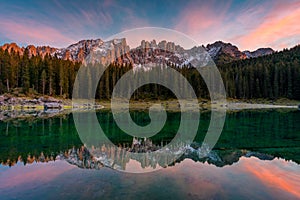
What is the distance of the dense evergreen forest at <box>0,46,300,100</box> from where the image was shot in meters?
69.2

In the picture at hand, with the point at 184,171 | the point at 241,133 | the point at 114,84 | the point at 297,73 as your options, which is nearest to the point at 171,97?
the point at 114,84

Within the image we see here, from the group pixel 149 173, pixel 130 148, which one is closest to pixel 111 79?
pixel 130 148

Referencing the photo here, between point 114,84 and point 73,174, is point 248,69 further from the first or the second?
point 73,174

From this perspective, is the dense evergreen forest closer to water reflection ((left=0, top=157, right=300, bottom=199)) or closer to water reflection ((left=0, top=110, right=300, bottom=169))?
water reflection ((left=0, top=110, right=300, bottom=169))

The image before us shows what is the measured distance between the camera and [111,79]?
97.5 meters

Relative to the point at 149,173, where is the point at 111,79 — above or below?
above

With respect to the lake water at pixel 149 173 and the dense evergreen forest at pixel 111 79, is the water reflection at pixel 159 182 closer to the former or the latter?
the lake water at pixel 149 173

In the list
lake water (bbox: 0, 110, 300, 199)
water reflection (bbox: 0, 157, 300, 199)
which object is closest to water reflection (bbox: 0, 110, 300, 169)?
lake water (bbox: 0, 110, 300, 199)

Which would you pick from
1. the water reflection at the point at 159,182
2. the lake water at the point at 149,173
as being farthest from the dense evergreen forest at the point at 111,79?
the water reflection at the point at 159,182

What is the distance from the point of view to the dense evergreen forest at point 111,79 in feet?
227

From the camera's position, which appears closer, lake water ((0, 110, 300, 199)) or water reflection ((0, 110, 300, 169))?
lake water ((0, 110, 300, 199))

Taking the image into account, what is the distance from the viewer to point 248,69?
100562 millimetres

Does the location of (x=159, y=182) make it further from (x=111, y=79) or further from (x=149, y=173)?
(x=111, y=79)

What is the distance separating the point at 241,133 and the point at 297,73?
80.7 metres
